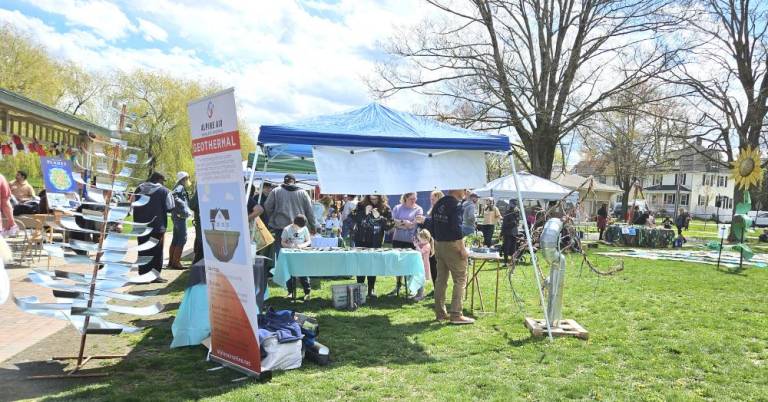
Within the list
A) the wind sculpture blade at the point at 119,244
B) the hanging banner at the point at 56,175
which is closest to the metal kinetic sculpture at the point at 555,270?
the wind sculpture blade at the point at 119,244

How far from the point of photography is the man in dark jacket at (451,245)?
6.50m

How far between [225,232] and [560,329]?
3991 mm

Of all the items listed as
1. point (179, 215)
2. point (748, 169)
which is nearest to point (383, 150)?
point (179, 215)

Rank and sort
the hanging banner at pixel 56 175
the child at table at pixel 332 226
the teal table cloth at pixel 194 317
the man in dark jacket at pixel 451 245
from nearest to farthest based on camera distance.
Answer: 1. the teal table cloth at pixel 194 317
2. the man in dark jacket at pixel 451 245
3. the hanging banner at pixel 56 175
4. the child at table at pixel 332 226

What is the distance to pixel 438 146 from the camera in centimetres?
632

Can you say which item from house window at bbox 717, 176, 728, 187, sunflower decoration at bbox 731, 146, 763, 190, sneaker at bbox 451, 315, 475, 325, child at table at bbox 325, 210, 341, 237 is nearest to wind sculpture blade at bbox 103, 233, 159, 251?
sneaker at bbox 451, 315, 475, 325

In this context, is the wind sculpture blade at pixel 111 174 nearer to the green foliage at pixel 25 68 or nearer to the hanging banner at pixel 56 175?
the hanging banner at pixel 56 175

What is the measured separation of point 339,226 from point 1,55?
2286 cm

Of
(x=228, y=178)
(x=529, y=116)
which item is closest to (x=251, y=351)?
(x=228, y=178)

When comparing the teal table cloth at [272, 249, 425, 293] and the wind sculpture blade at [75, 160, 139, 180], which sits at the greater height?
the wind sculpture blade at [75, 160, 139, 180]

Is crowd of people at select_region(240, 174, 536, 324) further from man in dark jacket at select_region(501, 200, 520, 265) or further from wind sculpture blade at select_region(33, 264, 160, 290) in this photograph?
man in dark jacket at select_region(501, 200, 520, 265)

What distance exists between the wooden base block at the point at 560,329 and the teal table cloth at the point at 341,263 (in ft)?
6.44

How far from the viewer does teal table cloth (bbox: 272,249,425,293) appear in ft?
24.4

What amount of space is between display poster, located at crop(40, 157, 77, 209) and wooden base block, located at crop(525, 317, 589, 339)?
31.5 ft
